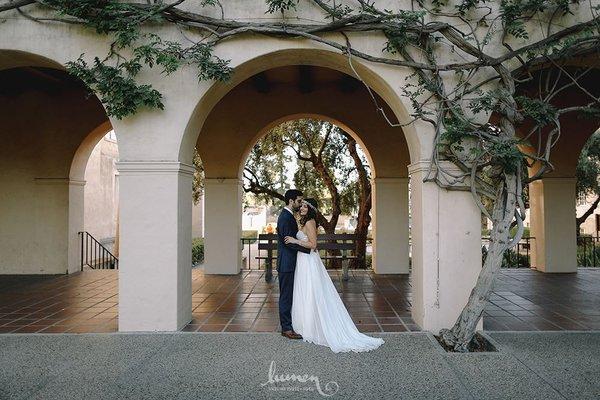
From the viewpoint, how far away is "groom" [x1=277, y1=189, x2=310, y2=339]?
500cm

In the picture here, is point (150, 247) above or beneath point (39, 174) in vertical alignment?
beneath

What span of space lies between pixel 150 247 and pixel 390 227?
5967mm

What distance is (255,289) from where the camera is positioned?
7.70 metres

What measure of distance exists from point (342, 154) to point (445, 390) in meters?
11.2

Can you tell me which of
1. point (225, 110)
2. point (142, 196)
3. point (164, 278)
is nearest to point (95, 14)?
point (142, 196)

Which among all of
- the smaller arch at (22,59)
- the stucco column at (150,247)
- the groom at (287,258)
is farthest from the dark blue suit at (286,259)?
the smaller arch at (22,59)

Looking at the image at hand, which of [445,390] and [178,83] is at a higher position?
[178,83]

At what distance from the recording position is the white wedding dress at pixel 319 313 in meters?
4.64

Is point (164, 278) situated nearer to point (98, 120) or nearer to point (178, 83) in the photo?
point (178, 83)

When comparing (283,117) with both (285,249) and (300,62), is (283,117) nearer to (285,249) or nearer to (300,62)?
(300,62)

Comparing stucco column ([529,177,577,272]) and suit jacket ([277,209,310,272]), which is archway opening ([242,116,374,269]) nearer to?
stucco column ([529,177,577,272])

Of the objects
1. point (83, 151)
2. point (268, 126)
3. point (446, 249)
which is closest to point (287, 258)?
point (446, 249)

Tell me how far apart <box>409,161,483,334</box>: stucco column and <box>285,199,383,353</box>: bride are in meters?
1.07

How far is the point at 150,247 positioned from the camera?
5242 millimetres
